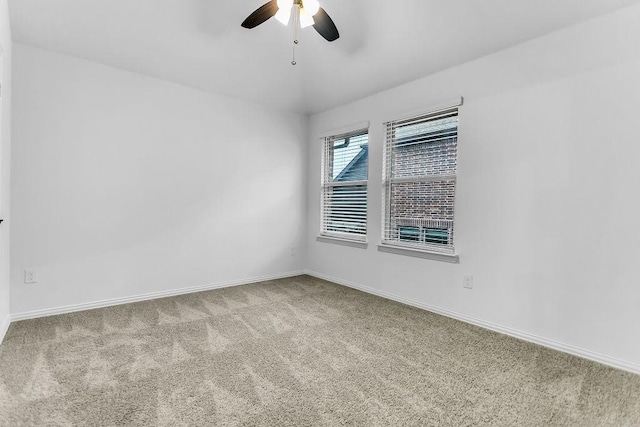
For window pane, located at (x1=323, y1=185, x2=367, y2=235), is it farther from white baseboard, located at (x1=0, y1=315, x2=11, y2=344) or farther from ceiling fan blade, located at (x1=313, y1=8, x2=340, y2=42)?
white baseboard, located at (x1=0, y1=315, x2=11, y2=344)

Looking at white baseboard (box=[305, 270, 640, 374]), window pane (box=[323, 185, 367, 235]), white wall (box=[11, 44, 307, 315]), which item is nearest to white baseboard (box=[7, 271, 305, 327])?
white wall (box=[11, 44, 307, 315])

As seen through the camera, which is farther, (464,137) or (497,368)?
(464,137)

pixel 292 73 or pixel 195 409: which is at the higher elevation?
pixel 292 73

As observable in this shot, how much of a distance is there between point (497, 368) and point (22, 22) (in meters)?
4.55

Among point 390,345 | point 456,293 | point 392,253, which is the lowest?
point 390,345

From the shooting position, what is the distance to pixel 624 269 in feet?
7.42

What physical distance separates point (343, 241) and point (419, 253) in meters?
1.19

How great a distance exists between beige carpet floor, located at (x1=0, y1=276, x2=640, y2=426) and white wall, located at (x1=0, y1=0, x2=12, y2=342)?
11.1 inches

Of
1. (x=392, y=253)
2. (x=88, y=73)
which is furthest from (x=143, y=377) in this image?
(x=88, y=73)

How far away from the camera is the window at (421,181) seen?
332cm

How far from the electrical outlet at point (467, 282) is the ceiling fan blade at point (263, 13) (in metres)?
2.81

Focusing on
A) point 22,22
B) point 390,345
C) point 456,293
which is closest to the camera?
point 390,345

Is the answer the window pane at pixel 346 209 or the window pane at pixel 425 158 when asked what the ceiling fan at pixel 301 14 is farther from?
the window pane at pixel 346 209

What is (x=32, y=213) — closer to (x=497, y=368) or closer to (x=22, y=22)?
(x=22, y=22)
